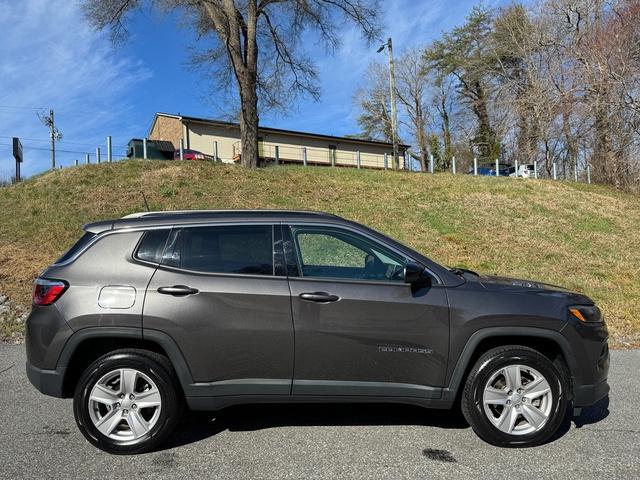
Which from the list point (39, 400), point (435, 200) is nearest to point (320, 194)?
point (435, 200)

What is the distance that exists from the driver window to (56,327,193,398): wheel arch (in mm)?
1097

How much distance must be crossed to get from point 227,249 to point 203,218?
0.33 metres

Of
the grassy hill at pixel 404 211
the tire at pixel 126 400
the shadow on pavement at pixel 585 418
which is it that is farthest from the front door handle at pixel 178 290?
the grassy hill at pixel 404 211

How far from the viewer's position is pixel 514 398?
3623mm

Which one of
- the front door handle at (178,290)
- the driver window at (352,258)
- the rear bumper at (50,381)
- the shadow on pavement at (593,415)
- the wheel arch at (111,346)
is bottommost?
the shadow on pavement at (593,415)

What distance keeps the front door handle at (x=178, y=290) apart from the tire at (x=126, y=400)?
47 cm

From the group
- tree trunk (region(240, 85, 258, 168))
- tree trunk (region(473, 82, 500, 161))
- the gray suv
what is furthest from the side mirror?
tree trunk (region(473, 82, 500, 161))

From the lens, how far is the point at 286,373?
11.6ft

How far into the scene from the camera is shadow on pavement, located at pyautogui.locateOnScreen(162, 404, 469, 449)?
156 inches

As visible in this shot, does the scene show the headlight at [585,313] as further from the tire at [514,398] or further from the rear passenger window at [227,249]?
the rear passenger window at [227,249]

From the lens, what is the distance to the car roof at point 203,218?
375cm

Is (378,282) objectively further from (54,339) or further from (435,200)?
(435,200)

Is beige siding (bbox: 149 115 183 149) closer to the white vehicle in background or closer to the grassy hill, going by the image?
the grassy hill

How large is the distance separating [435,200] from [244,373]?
13.2m
